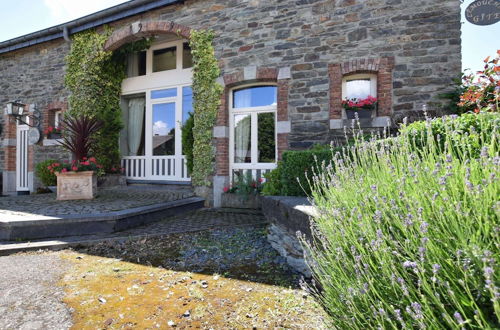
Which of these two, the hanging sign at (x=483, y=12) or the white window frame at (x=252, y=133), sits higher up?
the hanging sign at (x=483, y=12)

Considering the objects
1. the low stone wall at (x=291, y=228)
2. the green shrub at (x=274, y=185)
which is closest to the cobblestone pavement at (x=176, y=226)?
the green shrub at (x=274, y=185)

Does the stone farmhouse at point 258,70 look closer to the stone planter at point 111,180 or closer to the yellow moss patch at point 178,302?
the stone planter at point 111,180

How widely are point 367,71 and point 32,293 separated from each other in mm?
6325

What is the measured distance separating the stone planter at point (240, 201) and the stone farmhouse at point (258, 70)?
0.35 meters

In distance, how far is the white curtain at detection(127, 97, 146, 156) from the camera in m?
8.97

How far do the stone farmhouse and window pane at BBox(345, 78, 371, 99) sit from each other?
0.02 m

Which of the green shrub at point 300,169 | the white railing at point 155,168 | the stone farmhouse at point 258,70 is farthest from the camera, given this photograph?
the white railing at point 155,168

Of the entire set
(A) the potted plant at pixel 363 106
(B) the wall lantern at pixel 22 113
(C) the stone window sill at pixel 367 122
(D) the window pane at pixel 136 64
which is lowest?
(C) the stone window sill at pixel 367 122

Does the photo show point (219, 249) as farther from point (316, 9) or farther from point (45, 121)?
point (45, 121)

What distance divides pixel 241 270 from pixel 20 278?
2104mm

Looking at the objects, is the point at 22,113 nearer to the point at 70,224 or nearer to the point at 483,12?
the point at 70,224

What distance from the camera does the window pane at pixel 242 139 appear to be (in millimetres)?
6992

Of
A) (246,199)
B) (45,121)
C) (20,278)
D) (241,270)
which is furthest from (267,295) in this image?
(45,121)

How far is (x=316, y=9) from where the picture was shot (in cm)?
623
